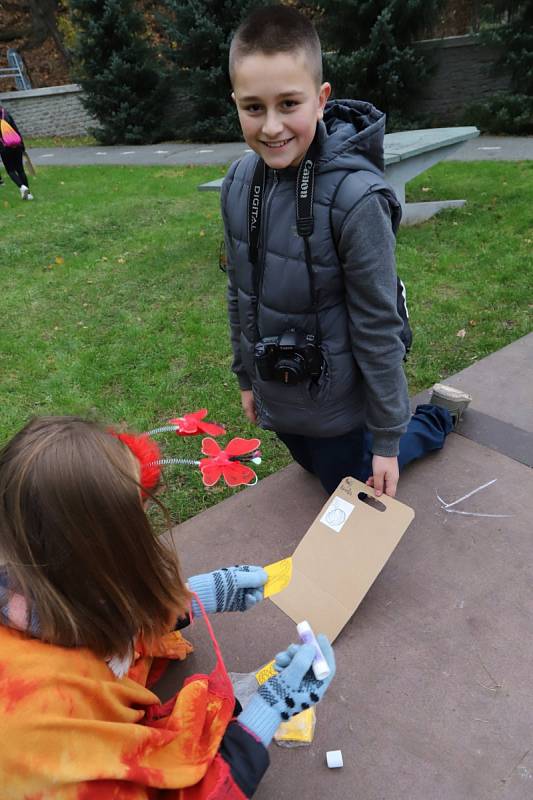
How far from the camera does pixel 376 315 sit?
154cm

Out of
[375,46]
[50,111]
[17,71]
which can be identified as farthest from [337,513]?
[17,71]

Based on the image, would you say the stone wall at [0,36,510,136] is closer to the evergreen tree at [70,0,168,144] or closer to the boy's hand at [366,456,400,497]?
the evergreen tree at [70,0,168,144]

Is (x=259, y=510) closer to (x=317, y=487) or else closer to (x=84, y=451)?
(x=317, y=487)

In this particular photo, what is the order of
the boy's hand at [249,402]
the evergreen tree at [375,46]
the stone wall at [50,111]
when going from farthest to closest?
the stone wall at [50,111], the evergreen tree at [375,46], the boy's hand at [249,402]

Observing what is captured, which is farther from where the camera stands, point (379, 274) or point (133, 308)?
point (133, 308)

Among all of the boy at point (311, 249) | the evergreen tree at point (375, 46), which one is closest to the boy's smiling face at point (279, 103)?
the boy at point (311, 249)

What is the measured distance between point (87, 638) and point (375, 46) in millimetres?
10975

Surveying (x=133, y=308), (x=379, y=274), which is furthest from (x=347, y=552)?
(x=133, y=308)

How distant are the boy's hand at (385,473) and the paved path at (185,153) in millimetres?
7181

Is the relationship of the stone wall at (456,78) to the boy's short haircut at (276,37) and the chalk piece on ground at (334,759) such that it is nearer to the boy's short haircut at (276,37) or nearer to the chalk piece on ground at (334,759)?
the boy's short haircut at (276,37)

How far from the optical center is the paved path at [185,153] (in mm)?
7969

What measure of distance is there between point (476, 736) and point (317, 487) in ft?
3.67

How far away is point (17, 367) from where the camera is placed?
373 cm

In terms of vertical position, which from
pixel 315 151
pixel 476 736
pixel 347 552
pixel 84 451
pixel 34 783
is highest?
pixel 315 151
